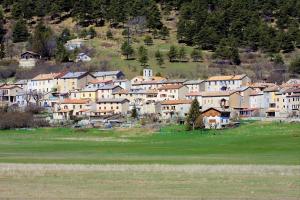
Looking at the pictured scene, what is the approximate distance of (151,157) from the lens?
51.7m

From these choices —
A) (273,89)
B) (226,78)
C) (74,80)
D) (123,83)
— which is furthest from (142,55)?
(273,89)

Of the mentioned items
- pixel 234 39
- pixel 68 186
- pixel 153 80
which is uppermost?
pixel 234 39

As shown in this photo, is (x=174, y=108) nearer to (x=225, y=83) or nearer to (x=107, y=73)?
(x=225, y=83)

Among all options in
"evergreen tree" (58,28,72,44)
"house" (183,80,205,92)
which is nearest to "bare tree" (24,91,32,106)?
"evergreen tree" (58,28,72,44)

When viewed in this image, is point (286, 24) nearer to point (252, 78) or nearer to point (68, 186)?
point (252, 78)

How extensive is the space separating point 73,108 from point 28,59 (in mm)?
28233

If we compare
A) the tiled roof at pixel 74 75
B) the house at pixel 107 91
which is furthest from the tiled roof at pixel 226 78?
the tiled roof at pixel 74 75

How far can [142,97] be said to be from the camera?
123875 millimetres

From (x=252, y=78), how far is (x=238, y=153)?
83565mm

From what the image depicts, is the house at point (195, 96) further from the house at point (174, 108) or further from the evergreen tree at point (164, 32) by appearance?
the evergreen tree at point (164, 32)

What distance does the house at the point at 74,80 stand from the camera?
440ft

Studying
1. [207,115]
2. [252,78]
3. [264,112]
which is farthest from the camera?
[252,78]

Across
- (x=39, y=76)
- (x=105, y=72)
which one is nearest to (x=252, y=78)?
(x=105, y=72)

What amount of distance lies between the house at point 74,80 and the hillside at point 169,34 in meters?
6.96
